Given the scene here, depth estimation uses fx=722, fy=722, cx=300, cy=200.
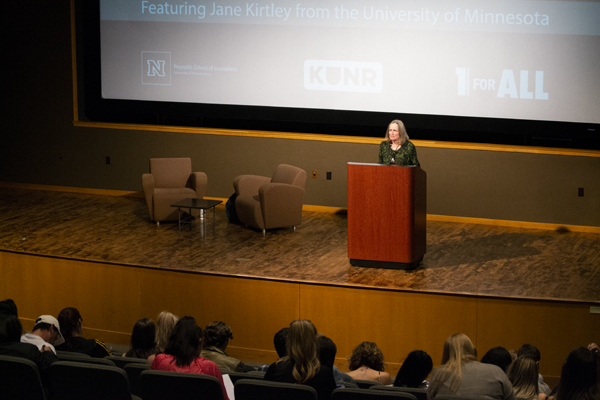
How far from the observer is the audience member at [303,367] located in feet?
10.4

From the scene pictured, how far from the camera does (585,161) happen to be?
25.7 feet

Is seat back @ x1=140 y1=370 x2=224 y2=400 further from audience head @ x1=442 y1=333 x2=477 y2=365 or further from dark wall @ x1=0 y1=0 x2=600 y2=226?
dark wall @ x1=0 y1=0 x2=600 y2=226

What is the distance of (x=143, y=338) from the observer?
412 cm

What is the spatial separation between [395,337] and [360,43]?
4059mm

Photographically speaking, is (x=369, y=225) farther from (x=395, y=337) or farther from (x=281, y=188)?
(x=281, y=188)

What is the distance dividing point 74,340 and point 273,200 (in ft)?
11.7

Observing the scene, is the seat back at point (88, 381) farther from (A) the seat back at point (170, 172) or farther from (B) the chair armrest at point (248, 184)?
(A) the seat back at point (170, 172)

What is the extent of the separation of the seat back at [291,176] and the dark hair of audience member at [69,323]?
3.88 metres

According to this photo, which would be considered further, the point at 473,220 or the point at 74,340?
the point at 473,220

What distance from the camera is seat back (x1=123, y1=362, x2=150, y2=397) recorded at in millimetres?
3535

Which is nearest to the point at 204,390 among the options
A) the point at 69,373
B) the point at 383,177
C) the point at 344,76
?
the point at 69,373

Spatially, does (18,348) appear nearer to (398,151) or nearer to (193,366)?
(193,366)

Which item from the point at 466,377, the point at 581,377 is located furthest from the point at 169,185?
the point at 581,377

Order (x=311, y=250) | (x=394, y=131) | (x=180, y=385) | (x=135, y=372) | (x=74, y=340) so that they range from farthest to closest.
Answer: (x=311, y=250)
(x=394, y=131)
(x=74, y=340)
(x=135, y=372)
(x=180, y=385)
